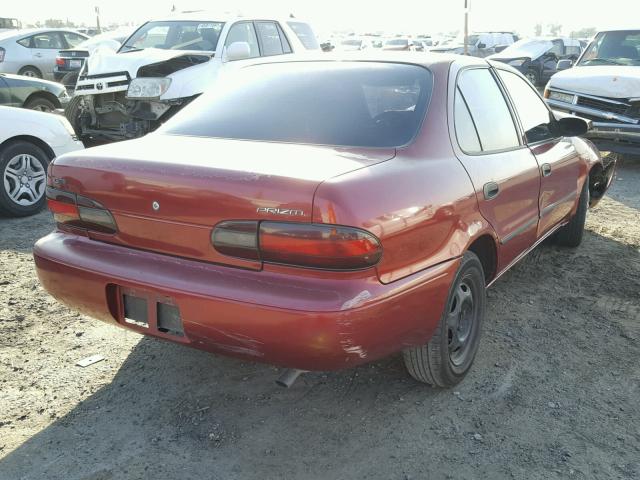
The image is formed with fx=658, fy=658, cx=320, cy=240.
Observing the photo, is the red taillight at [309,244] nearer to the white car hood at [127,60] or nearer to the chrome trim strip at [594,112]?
the white car hood at [127,60]

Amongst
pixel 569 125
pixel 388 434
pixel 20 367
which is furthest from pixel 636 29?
pixel 20 367

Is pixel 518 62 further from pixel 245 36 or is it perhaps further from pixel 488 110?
pixel 488 110

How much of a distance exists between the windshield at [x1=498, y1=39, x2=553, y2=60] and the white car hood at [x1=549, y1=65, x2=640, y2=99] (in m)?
11.7

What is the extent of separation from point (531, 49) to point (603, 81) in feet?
44.1

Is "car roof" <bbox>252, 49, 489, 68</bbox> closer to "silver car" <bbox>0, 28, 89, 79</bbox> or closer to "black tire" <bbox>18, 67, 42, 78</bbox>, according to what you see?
"silver car" <bbox>0, 28, 89, 79</bbox>

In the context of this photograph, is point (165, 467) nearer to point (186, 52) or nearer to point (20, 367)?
point (20, 367)

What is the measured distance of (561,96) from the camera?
9.12 metres

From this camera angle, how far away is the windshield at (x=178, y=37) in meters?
8.78

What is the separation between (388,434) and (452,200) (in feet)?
3.48

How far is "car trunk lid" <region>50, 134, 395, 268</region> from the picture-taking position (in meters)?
2.46

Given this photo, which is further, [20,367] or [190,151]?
[20,367]

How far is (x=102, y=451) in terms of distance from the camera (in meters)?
2.72

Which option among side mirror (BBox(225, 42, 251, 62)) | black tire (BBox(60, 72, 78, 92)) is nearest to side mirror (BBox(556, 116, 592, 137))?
side mirror (BBox(225, 42, 251, 62))

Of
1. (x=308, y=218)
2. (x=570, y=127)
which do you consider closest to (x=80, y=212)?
(x=308, y=218)
